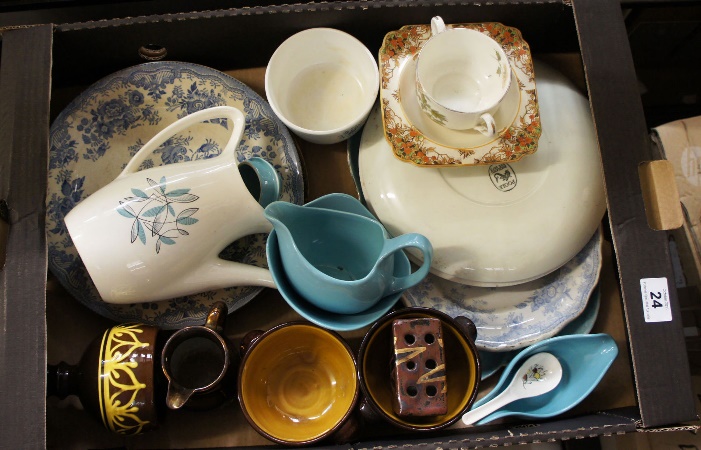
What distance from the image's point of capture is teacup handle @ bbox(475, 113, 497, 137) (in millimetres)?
662

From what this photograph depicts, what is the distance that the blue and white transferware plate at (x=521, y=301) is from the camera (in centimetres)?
72

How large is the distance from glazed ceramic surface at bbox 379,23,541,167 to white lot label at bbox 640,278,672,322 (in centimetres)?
19

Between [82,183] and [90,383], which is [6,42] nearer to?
[82,183]

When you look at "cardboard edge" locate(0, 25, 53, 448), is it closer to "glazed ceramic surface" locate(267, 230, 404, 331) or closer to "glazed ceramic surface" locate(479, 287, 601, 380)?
"glazed ceramic surface" locate(267, 230, 404, 331)

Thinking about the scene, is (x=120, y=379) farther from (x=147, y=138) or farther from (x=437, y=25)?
(x=437, y=25)

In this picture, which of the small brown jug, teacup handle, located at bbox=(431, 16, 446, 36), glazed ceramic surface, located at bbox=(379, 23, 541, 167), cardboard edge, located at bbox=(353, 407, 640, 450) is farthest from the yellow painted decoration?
teacup handle, located at bbox=(431, 16, 446, 36)

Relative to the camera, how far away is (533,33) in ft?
2.53

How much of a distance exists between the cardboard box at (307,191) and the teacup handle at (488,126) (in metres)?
0.11

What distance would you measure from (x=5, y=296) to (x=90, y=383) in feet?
0.42

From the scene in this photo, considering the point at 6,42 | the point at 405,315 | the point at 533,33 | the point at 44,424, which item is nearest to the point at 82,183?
the point at 6,42

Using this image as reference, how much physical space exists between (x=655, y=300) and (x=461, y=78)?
0.33m

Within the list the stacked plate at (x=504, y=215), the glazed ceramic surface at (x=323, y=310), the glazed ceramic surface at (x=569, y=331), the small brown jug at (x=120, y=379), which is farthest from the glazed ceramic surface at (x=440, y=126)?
the small brown jug at (x=120, y=379)

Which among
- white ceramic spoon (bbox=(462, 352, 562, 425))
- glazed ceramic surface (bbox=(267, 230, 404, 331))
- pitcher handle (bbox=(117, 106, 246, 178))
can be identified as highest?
pitcher handle (bbox=(117, 106, 246, 178))

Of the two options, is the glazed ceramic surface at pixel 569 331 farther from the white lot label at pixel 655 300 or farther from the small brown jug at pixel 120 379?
the small brown jug at pixel 120 379
